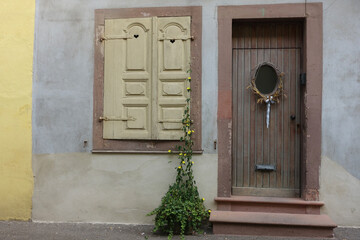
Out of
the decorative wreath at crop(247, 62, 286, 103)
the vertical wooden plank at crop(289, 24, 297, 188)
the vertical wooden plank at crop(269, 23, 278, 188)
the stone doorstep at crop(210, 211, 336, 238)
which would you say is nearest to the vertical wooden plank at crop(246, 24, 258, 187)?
the decorative wreath at crop(247, 62, 286, 103)

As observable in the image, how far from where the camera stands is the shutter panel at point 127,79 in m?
5.43

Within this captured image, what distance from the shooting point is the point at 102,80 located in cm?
552

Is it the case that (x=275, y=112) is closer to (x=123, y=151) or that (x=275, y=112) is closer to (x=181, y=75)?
(x=181, y=75)

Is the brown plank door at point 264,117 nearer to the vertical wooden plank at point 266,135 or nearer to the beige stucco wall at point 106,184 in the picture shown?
the vertical wooden plank at point 266,135

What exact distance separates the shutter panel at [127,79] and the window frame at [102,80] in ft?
0.25

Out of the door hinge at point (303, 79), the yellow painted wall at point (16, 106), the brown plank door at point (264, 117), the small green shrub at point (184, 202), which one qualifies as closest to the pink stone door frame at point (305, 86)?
the door hinge at point (303, 79)

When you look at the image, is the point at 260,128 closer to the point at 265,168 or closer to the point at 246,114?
the point at 246,114

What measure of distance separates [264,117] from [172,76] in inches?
56.5

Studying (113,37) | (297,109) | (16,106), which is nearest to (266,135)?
(297,109)

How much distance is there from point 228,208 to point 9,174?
324 centimetres

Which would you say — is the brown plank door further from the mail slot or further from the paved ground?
the paved ground

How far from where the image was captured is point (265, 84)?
540 cm

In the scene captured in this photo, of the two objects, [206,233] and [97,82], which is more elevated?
[97,82]

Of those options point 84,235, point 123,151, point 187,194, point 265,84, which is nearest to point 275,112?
point 265,84
